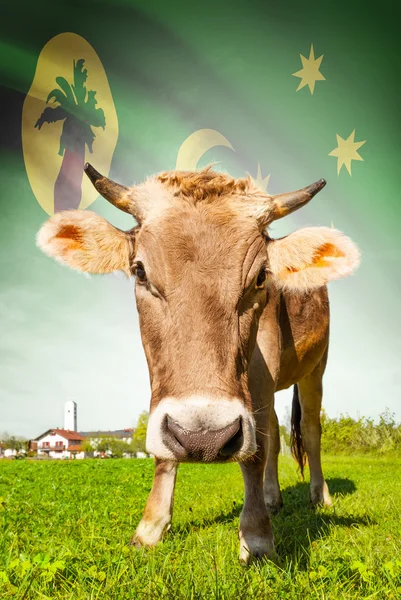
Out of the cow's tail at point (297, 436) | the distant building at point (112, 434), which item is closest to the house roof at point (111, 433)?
the distant building at point (112, 434)

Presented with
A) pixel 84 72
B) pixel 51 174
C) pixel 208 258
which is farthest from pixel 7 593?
pixel 84 72

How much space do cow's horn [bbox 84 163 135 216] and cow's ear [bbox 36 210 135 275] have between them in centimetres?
19

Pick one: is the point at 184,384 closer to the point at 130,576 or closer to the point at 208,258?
the point at 208,258

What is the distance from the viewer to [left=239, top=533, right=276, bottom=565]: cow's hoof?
4.14 metres

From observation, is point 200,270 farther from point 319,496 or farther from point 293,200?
point 319,496

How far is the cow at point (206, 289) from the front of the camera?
10.5ft

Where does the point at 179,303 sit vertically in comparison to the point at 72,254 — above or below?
below

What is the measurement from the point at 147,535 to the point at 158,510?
23 cm

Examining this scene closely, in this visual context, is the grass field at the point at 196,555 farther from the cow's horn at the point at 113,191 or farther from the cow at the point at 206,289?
the cow's horn at the point at 113,191

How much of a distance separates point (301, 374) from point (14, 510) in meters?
3.72

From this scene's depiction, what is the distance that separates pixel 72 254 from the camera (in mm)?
4809

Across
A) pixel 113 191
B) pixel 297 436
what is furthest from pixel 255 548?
pixel 297 436

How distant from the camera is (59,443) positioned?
124m

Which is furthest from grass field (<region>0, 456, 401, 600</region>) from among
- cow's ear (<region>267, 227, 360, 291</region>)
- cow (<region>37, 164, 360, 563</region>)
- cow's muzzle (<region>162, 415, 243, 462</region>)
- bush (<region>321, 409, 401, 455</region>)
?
bush (<region>321, 409, 401, 455</region>)
